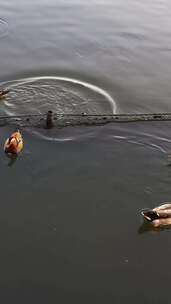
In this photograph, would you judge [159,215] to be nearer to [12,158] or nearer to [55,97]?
[12,158]

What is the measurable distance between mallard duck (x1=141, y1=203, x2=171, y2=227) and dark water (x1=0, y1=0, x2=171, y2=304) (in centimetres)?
29

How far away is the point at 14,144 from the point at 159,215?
5.52m

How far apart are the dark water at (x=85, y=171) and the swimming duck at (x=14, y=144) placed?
0.30 meters

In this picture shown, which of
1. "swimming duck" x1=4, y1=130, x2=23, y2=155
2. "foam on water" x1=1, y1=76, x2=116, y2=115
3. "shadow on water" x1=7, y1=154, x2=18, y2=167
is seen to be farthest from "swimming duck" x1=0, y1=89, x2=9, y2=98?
"shadow on water" x1=7, y1=154, x2=18, y2=167

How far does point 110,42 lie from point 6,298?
17.0 metres

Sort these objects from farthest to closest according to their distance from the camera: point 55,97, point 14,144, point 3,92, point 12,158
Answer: point 55,97
point 3,92
point 12,158
point 14,144

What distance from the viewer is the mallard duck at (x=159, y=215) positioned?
12648 millimetres

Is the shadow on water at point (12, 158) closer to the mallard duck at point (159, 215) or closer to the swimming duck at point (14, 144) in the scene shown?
the swimming duck at point (14, 144)

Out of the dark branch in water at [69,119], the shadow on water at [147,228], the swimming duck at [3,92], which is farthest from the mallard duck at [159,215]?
the swimming duck at [3,92]

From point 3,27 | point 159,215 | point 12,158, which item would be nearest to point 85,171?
point 12,158

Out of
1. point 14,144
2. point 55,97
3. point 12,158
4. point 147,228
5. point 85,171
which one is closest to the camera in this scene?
point 147,228

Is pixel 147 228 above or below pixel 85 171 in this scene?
below

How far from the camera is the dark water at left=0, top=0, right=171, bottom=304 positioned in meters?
11.3

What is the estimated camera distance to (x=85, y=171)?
48.9 feet
